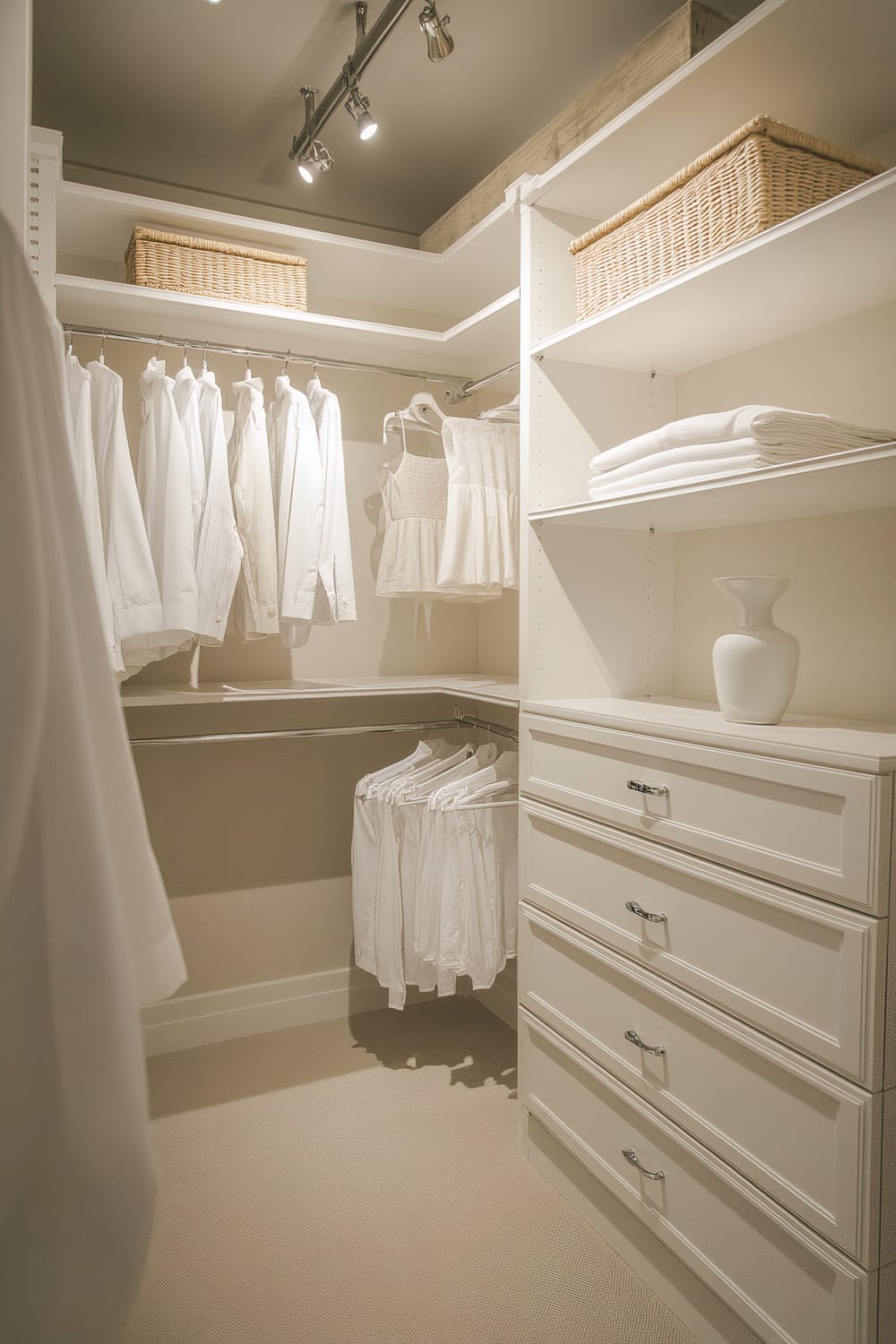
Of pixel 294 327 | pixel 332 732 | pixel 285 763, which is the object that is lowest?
pixel 285 763

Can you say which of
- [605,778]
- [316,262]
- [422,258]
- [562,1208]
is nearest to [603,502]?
[605,778]

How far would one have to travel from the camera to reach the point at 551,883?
6.37 feet

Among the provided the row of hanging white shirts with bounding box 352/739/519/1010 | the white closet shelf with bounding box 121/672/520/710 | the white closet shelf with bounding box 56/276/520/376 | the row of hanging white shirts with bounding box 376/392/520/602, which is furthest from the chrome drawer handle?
the white closet shelf with bounding box 56/276/520/376

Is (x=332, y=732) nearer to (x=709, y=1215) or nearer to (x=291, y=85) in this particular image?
(x=709, y=1215)

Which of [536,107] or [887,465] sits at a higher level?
[536,107]

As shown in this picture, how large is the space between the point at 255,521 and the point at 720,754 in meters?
1.45

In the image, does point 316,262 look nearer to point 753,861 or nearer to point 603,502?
point 603,502

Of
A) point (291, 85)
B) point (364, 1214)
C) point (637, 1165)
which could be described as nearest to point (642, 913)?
point (637, 1165)

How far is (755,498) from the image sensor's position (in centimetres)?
156

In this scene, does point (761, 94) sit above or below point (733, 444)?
above

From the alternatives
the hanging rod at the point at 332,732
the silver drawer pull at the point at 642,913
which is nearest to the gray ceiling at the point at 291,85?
the hanging rod at the point at 332,732

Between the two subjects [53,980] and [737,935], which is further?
[737,935]

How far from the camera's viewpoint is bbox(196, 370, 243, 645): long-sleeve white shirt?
2.18 meters

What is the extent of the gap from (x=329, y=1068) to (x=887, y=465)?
2.25m
